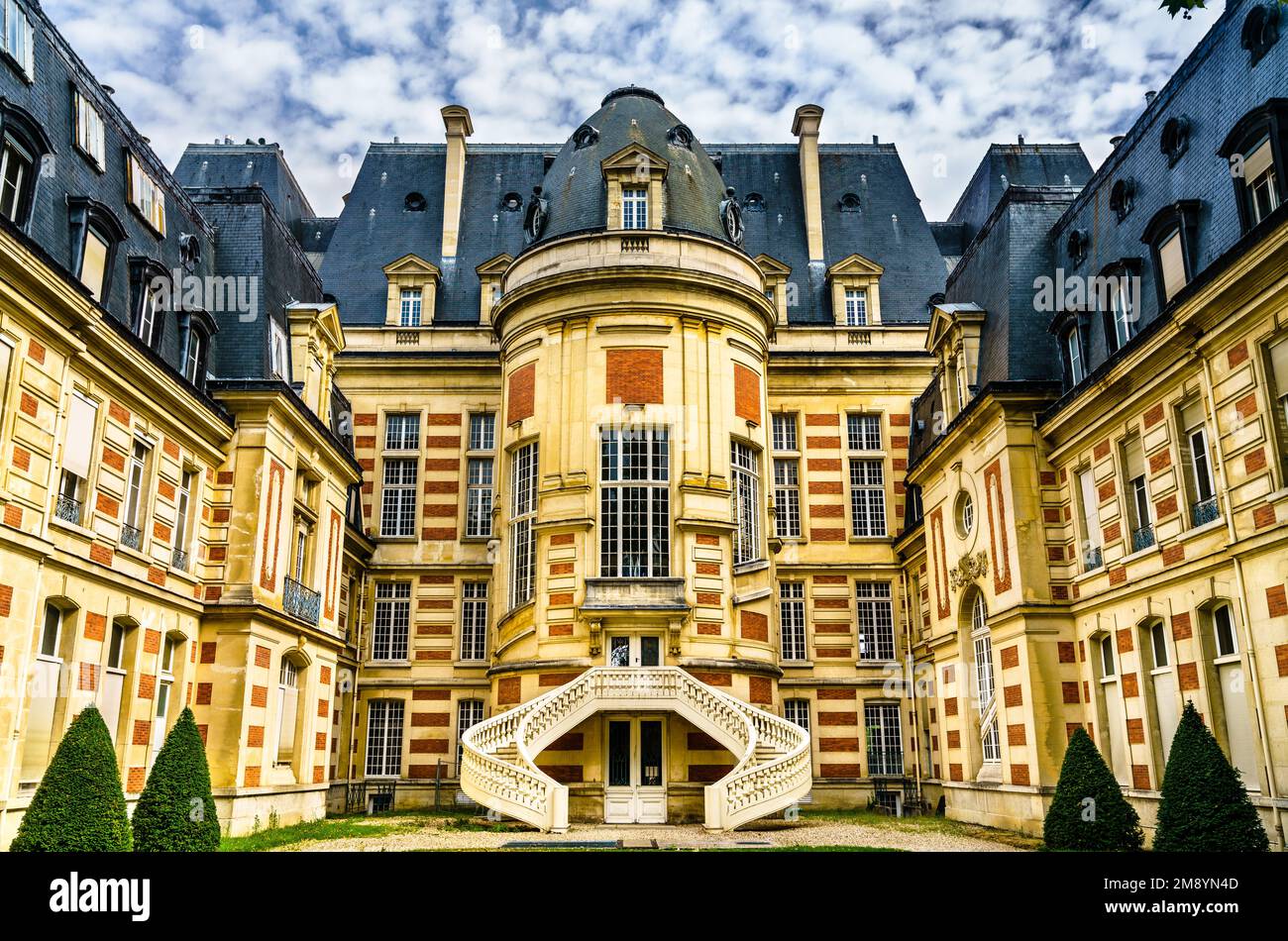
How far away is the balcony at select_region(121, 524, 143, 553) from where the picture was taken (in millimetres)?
Result: 17812

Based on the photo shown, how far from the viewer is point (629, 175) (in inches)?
1147

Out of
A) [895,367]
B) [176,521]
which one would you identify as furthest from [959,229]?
[176,521]

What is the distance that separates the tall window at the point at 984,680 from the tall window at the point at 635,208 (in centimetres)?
1388

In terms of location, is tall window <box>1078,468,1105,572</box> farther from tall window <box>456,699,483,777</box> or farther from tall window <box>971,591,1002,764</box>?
tall window <box>456,699,483,777</box>

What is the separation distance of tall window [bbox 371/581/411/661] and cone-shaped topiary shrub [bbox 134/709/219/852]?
54.5ft

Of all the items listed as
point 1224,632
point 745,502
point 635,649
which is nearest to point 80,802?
point 635,649

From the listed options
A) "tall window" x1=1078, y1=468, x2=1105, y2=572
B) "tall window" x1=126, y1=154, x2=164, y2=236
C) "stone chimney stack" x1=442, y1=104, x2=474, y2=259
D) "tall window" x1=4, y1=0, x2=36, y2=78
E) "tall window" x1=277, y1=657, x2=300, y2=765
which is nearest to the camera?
"tall window" x1=4, y1=0, x2=36, y2=78

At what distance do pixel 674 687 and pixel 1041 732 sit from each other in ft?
26.6

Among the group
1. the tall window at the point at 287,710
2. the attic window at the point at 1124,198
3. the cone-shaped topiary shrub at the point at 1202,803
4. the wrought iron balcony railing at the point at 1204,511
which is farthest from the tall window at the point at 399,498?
the cone-shaped topiary shrub at the point at 1202,803

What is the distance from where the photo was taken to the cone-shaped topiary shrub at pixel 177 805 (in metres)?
14.0

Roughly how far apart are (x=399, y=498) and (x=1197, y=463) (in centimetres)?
2364

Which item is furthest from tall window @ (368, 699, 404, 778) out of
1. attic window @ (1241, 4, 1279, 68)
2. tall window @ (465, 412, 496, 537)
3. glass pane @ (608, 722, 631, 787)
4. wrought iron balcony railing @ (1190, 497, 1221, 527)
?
attic window @ (1241, 4, 1279, 68)

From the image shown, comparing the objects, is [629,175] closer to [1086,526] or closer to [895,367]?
[895,367]

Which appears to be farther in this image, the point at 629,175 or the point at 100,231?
the point at 629,175
